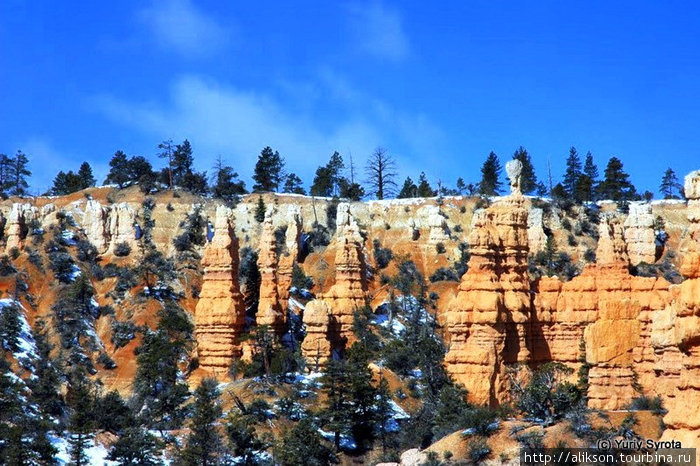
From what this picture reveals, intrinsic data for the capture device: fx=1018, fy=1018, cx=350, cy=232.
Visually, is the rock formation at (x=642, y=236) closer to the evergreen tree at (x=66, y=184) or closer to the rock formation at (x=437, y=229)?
the rock formation at (x=437, y=229)

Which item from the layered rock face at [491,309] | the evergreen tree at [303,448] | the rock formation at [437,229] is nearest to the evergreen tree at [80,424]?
the evergreen tree at [303,448]

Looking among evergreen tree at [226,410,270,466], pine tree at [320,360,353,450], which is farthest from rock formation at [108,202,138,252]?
evergreen tree at [226,410,270,466]

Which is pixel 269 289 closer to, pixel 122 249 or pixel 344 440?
pixel 344 440

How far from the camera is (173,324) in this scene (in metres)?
78.9

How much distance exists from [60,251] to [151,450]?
5635 centimetres

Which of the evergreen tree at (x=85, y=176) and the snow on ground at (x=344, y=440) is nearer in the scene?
the snow on ground at (x=344, y=440)

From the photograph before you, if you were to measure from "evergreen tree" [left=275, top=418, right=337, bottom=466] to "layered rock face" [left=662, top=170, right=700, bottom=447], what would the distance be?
27.0 m

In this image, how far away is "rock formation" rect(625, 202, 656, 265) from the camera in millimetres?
107875

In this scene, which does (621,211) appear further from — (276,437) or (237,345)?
(276,437)

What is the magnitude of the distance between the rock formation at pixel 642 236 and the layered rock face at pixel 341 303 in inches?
1526

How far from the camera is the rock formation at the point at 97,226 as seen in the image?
108575mm

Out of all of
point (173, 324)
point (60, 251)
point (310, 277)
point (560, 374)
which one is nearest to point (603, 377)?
point (560, 374)

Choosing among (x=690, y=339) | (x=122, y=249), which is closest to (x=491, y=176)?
(x=122, y=249)

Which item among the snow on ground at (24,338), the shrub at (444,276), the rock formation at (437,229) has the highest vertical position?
the rock formation at (437,229)
